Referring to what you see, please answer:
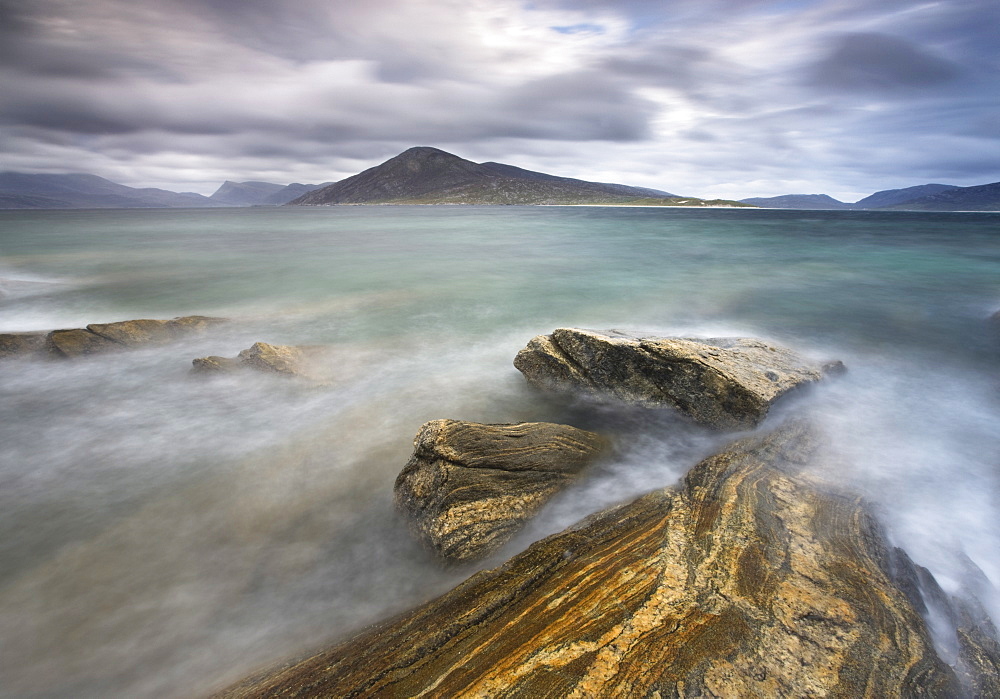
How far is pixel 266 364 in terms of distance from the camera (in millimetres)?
9977

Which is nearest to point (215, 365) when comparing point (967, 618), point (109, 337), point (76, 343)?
point (109, 337)

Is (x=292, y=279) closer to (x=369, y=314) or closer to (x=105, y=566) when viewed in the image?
(x=369, y=314)

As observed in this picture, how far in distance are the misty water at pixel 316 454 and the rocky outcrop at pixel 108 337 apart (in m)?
0.47

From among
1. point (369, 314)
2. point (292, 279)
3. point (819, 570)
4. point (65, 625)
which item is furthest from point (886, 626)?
point (292, 279)

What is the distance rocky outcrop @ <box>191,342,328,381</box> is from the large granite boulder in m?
2.63

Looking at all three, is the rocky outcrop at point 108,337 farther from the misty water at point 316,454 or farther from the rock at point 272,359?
the rock at point 272,359

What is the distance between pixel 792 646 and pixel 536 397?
5.92 metres

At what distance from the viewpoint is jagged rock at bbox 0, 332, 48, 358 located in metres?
11.2

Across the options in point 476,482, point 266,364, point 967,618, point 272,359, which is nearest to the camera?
point 967,618

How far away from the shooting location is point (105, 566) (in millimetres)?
5184

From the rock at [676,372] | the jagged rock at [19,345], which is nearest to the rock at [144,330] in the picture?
the jagged rock at [19,345]

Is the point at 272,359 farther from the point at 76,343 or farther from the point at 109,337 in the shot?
the point at 76,343

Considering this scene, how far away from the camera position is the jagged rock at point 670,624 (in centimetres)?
297

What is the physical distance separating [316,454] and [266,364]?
3717 millimetres
